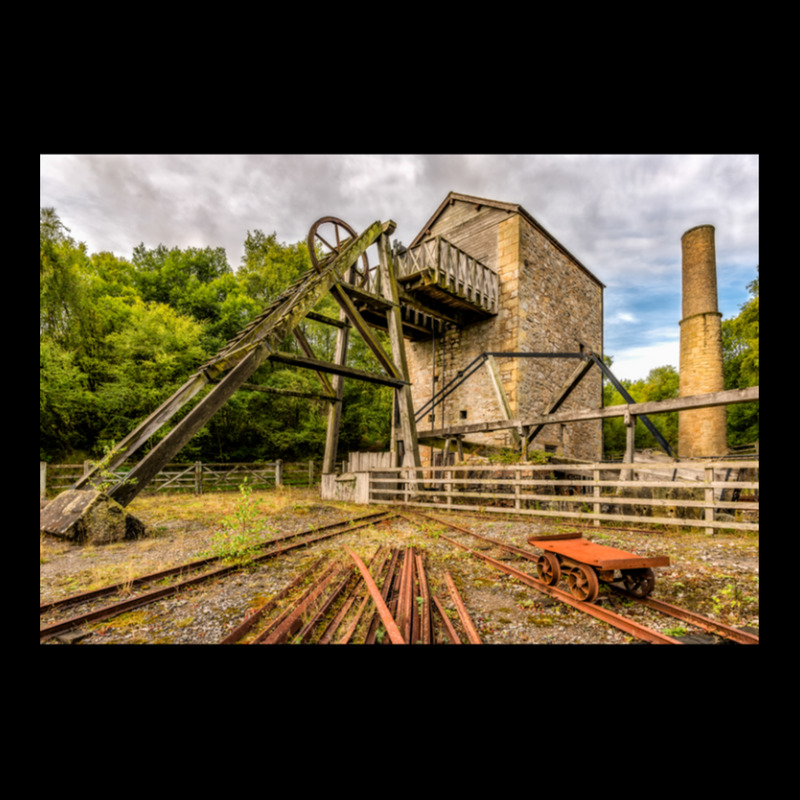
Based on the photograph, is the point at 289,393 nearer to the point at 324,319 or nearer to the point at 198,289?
the point at 324,319

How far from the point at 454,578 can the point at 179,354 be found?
14.7 meters

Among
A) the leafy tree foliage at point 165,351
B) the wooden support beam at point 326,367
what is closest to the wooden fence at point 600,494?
the wooden support beam at point 326,367

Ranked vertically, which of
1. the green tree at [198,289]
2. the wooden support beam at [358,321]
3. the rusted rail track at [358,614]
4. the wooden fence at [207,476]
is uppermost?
the green tree at [198,289]

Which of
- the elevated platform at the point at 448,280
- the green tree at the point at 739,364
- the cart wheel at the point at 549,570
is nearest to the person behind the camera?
the cart wheel at the point at 549,570

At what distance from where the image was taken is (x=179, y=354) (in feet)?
48.9

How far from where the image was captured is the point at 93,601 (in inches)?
141

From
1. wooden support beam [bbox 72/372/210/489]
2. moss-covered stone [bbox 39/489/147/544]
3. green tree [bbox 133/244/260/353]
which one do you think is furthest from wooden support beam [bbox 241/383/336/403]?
green tree [bbox 133/244/260/353]

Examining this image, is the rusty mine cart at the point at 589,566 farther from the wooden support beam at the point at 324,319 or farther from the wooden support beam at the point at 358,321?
the wooden support beam at the point at 324,319

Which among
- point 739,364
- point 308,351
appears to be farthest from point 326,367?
point 739,364

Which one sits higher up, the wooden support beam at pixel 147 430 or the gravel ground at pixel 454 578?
the wooden support beam at pixel 147 430

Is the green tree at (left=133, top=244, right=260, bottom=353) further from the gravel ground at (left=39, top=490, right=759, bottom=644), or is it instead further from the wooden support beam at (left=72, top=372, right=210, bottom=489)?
the gravel ground at (left=39, top=490, right=759, bottom=644)

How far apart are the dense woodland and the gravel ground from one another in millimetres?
4762

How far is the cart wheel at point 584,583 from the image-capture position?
10.6ft
